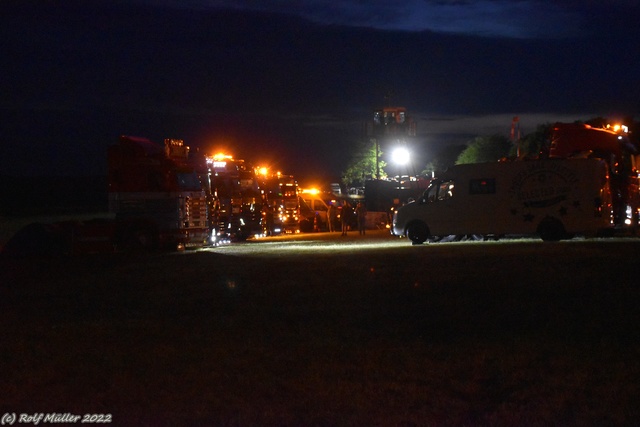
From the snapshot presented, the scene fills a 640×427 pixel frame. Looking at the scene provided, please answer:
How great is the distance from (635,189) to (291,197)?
19.2 metres

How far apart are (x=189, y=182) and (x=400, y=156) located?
35240mm

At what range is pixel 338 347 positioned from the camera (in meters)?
10.1

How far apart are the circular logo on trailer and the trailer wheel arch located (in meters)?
3.00

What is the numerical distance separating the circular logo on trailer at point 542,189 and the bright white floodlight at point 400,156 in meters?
38.5

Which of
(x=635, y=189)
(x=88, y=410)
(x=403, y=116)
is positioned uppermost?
(x=403, y=116)

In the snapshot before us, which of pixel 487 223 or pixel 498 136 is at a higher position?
pixel 498 136

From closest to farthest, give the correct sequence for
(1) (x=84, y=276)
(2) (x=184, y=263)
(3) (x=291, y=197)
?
(1) (x=84, y=276) → (2) (x=184, y=263) → (3) (x=291, y=197)

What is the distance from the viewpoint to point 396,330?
10977 mm

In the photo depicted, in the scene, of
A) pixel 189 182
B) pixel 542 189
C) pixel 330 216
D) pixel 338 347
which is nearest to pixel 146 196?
pixel 189 182

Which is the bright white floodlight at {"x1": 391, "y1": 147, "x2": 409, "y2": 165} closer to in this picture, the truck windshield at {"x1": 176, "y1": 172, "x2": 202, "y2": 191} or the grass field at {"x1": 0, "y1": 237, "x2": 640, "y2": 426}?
the truck windshield at {"x1": 176, "y1": 172, "x2": 202, "y2": 191}

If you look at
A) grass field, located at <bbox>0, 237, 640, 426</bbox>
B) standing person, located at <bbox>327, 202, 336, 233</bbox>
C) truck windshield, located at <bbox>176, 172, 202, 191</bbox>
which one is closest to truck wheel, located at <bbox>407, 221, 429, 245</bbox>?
truck windshield, located at <bbox>176, 172, 202, 191</bbox>

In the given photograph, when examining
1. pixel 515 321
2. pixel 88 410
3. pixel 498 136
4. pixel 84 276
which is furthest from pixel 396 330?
pixel 498 136

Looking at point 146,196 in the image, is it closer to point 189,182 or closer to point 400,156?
point 189,182

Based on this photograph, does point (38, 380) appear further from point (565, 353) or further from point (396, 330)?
point (565, 353)
